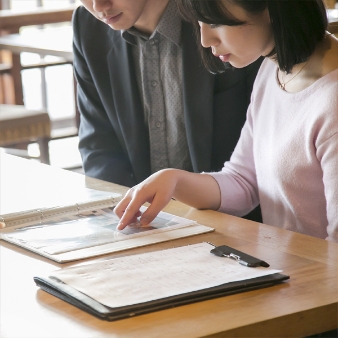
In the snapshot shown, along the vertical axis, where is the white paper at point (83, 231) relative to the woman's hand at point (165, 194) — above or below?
below

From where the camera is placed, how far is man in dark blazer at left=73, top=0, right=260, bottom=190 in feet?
6.23

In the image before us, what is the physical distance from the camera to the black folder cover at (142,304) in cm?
89

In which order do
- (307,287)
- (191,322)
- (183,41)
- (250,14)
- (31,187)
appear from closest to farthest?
(191,322) → (307,287) → (250,14) → (31,187) → (183,41)

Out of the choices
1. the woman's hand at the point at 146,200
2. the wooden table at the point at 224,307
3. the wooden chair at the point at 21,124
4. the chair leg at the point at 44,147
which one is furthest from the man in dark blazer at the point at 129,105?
the chair leg at the point at 44,147

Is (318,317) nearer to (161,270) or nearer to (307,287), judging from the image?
(307,287)

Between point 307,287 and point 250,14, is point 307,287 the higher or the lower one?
the lower one

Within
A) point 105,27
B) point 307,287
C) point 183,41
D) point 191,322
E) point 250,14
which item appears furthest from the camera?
point 105,27

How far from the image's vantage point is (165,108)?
197 cm

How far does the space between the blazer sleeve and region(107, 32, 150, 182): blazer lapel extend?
0.05m

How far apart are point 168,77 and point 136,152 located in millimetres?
218

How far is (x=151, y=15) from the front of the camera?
1.89 metres

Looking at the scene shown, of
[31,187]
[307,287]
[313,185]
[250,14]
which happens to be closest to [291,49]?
[250,14]

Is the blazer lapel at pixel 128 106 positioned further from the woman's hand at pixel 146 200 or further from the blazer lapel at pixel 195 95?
the woman's hand at pixel 146 200

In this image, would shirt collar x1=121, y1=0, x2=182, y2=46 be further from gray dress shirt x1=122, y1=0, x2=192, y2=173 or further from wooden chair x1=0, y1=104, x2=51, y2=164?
wooden chair x1=0, y1=104, x2=51, y2=164
